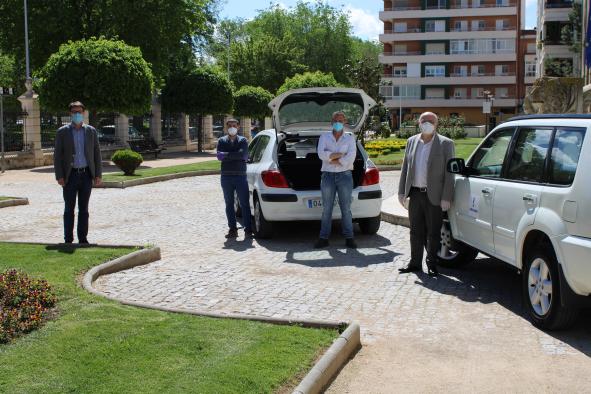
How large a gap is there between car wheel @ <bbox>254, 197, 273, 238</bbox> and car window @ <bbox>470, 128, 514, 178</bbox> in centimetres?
378

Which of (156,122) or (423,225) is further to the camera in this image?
(156,122)

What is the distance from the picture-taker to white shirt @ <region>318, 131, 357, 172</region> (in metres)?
9.71

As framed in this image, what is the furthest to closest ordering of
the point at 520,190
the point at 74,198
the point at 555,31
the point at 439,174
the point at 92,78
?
the point at 555,31 < the point at 92,78 < the point at 74,198 < the point at 439,174 < the point at 520,190

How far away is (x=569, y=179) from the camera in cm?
572

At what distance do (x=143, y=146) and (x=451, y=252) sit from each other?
102 feet

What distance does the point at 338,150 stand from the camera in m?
9.71

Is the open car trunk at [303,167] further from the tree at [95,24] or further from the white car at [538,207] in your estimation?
the tree at [95,24]

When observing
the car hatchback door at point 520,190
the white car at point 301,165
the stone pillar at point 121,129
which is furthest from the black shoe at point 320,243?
the stone pillar at point 121,129

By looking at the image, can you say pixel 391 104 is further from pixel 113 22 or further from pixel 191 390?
pixel 191 390

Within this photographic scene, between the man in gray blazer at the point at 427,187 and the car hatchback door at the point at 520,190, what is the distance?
110 centimetres

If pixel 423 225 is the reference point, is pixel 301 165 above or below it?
above

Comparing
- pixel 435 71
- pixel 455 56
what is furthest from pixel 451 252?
pixel 435 71

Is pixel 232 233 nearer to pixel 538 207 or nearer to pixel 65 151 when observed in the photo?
pixel 65 151

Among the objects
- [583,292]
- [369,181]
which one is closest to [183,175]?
[369,181]
